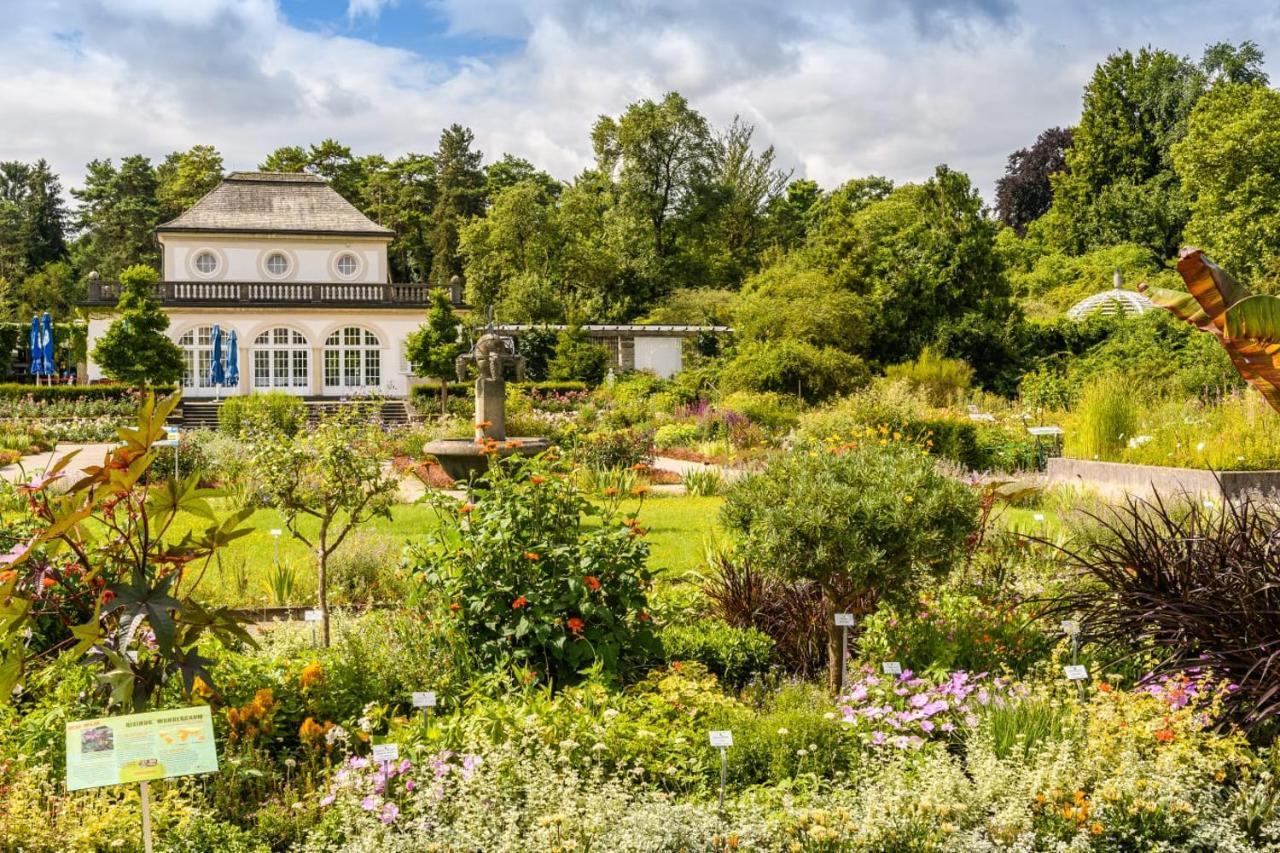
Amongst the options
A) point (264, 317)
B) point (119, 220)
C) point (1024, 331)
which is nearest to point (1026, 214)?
point (1024, 331)

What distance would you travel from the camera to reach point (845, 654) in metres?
5.01

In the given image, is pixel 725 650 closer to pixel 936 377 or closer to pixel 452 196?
pixel 936 377

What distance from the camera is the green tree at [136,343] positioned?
1064 inches

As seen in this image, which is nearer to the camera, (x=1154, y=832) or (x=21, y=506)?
(x=1154, y=832)

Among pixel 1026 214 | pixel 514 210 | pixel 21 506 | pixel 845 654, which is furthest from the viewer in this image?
pixel 1026 214

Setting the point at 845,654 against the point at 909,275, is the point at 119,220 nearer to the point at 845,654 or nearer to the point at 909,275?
the point at 909,275

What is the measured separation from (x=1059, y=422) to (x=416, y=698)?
1536 centimetres

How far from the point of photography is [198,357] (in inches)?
1318

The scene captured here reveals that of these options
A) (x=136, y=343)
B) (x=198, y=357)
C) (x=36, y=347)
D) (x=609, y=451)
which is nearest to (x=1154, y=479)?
(x=609, y=451)

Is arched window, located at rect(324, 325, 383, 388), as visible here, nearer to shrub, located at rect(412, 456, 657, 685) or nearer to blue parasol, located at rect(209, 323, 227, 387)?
blue parasol, located at rect(209, 323, 227, 387)

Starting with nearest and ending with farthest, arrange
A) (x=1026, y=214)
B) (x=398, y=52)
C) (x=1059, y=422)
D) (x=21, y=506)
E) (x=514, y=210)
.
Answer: (x=398, y=52), (x=21, y=506), (x=1059, y=422), (x=514, y=210), (x=1026, y=214)

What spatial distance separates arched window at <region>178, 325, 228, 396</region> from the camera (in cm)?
3322

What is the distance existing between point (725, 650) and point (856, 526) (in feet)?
3.49

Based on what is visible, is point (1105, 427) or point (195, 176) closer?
point (1105, 427)
